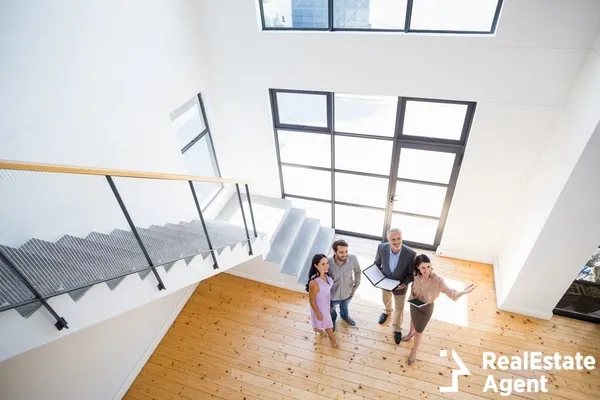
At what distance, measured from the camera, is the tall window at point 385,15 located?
3648 millimetres

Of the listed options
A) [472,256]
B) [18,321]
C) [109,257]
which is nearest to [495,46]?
[472,256]

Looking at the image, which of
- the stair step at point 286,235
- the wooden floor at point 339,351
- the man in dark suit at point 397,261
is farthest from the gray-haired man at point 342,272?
the stair step at point 286,235

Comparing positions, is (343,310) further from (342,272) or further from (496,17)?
(496,17)

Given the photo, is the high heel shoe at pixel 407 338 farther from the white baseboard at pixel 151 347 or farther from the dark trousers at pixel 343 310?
the white baseboard at pixel 151 347

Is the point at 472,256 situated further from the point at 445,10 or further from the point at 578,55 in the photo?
the point at 445,10

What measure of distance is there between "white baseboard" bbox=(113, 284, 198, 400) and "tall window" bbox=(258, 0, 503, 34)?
12.1 feet

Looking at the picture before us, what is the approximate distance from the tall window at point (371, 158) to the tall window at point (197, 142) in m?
0.99

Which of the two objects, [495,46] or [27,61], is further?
[495,46]

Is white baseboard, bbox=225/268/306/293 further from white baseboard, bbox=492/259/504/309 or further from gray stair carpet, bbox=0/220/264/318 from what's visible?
white baseboard, bbox=492/259/504/309

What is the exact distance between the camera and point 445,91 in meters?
4.04

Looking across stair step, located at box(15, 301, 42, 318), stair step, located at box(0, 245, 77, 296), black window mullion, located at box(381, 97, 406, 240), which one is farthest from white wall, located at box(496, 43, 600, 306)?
stair step, located at box(15, 301, 42, 318)

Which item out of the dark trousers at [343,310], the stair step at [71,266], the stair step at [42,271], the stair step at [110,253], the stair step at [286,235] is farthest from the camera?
the stair step at [286,235]

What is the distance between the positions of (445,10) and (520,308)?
3602mm

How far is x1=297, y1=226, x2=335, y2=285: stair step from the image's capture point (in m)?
5.15
